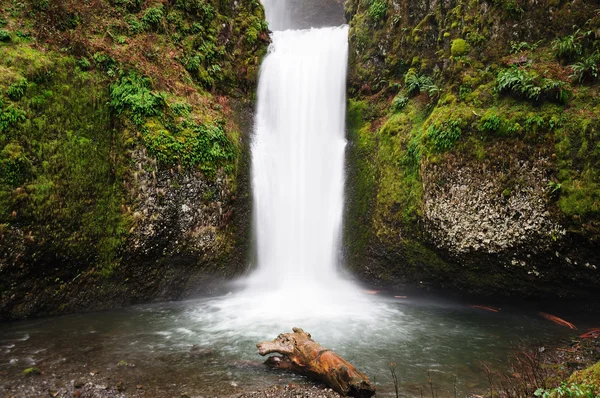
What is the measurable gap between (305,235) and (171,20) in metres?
8.26

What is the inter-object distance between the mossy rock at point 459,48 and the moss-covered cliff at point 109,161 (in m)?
6.88

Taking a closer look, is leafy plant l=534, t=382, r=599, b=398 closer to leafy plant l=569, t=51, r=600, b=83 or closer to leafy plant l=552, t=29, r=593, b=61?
leafy plant l=569, t=51, r=600, b=83

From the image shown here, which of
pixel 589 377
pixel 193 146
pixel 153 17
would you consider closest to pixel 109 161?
pixel 193 146

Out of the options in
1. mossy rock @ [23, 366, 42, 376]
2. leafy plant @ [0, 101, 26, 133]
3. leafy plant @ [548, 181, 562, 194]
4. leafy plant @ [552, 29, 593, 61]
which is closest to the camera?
mossy rock @ [23, 366, 42, 376]

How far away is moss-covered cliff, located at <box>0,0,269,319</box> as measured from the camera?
23.2 ft

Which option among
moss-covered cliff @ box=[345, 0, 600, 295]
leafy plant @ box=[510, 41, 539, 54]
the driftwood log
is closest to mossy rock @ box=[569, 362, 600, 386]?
the driftwood log

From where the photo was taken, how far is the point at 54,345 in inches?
233

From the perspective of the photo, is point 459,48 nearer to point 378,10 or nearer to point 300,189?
point 378,10

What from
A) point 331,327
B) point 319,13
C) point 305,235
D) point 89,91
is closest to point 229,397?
point 331,327

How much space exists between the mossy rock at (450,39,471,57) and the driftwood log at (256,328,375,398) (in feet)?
28.0

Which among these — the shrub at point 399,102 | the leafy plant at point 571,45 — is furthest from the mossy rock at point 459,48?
the leafy plant at point 571,45

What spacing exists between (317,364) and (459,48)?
8982 mm

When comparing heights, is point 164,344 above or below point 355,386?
below

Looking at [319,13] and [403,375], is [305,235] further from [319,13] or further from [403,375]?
[319,13]
